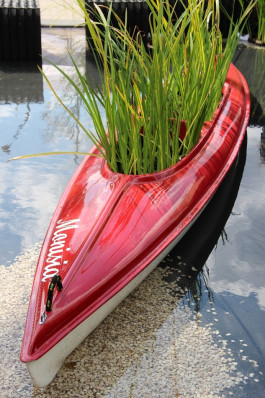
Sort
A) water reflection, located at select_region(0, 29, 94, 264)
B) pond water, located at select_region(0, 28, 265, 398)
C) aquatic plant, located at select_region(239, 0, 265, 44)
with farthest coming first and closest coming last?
1. aquatic plant, located at select_region(239, 0, 265, 44)
2. water reflection, located at select_region(0, 29, 94, 264)
3. pond water, located at select_region(0, 28, 265, 398)

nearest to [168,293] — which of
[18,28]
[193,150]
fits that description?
[193,150]

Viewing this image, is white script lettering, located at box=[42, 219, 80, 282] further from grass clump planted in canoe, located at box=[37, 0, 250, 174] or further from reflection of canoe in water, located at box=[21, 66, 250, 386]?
grass clump planted in canoe, located at box=[37, 0, 250, 174]

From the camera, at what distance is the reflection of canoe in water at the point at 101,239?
1691mm

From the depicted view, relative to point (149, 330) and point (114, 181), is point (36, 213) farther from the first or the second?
point (149, 330)

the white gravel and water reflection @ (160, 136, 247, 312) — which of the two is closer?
the white gravel

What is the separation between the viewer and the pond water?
5.74ft

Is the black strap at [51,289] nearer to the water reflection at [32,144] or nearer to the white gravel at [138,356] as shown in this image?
the white gravel at [138,356]

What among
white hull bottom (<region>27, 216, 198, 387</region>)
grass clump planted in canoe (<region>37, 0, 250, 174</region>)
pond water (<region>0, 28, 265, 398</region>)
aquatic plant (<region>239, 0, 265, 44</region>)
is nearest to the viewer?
white hull bottom (<region>27, 216, 198, 387</region>)

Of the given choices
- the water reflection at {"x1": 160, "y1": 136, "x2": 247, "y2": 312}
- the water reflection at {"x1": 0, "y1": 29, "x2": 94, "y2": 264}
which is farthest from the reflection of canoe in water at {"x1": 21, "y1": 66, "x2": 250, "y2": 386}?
the water reflection at {"x1": 0, "y1": 29, "x2": 94, "y2": 264}

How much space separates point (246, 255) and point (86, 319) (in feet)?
2.93

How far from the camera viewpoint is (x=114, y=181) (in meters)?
2.22

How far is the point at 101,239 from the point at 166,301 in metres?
0.36

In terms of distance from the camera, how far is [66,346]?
1719 millimetres

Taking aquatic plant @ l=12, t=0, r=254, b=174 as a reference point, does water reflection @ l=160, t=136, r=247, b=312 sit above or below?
below
